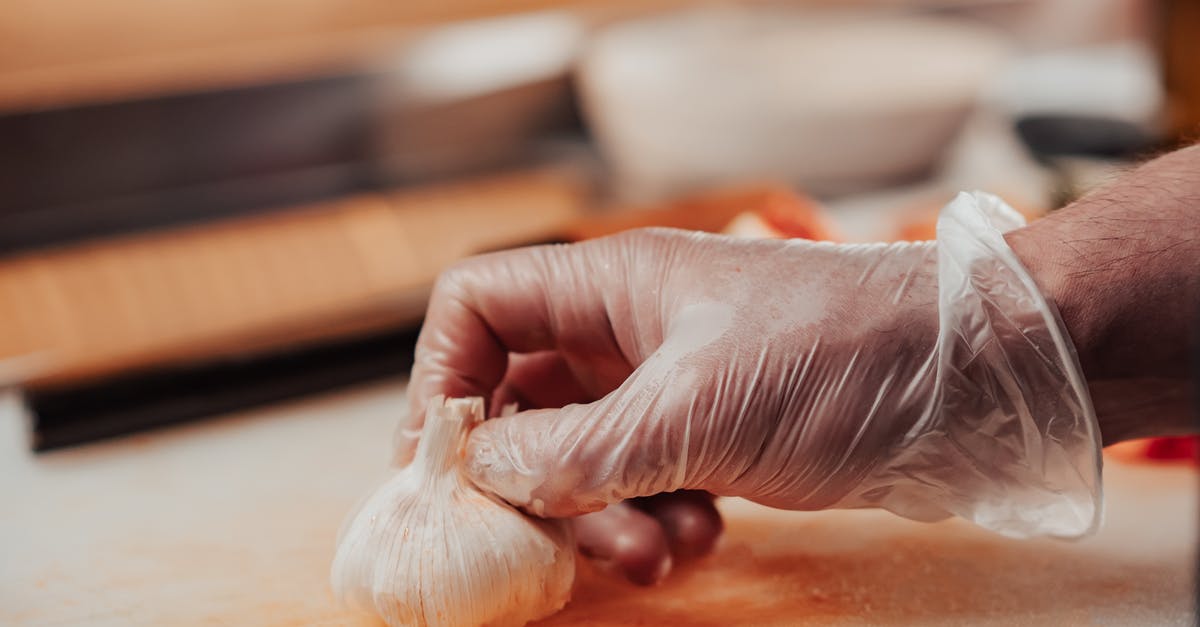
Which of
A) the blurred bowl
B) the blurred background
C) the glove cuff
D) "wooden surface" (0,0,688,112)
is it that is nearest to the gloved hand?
the glove cuff

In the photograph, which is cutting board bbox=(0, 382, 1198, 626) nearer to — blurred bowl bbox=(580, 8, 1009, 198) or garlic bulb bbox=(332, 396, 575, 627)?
garlic bulb bbox=(332, 396, 575, 627)

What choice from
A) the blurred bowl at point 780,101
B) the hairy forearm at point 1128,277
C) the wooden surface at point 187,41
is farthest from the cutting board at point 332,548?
the blurred bowl at point 780,101

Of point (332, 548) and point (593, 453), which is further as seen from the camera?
point (332, 548)

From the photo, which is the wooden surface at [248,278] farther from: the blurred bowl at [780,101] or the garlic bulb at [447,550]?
the garlic bulb at [447,550]

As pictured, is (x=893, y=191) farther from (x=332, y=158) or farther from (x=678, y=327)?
(x=678, y=327)

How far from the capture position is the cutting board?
0.84m

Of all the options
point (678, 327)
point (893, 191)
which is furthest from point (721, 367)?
point (893, 191)

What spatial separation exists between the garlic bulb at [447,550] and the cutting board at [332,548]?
0.06 metres

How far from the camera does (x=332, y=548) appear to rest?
948 millimetres

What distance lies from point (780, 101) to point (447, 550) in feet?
4.34

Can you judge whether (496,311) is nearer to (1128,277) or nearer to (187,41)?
(1128,277)

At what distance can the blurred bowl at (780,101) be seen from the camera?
Result: 1853mm

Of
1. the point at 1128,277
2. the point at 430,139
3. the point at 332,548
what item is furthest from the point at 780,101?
the point at 332,548

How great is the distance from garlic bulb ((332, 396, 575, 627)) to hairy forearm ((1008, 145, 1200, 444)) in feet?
1.40
